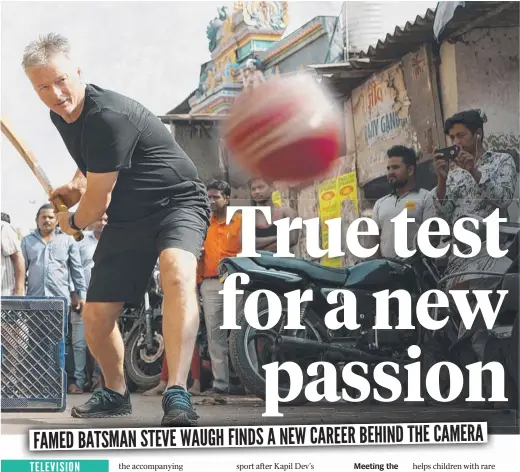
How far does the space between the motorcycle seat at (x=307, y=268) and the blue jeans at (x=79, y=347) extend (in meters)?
0.83

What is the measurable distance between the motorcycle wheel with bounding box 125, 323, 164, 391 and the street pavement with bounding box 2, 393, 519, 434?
0.27 ft

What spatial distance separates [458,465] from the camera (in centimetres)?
478

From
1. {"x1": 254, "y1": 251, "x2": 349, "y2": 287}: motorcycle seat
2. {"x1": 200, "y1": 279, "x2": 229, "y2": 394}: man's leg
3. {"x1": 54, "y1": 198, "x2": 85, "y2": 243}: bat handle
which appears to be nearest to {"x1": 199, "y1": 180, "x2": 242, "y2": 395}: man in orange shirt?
{"x1": 200, "y1": 279, "x2": 229, "y2": 394}: man's leg

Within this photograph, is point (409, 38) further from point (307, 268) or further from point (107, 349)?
point (107, 349)

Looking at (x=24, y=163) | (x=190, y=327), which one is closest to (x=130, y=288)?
(x=190, y=327)

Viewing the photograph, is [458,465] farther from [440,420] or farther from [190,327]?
[190,327]

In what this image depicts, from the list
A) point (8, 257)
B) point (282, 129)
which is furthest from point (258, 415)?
point (8, 257)

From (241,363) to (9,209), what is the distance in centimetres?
119

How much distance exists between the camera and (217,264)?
16.0 ft

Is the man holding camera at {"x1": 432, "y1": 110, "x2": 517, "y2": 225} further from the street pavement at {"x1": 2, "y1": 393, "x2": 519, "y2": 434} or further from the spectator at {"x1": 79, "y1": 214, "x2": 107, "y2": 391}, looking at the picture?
the spectator at {"x1": 79, "y1": 214, "x2": 107, "y2": 391}

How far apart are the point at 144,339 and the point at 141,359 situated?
0.09 meters

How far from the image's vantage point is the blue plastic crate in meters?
4.91

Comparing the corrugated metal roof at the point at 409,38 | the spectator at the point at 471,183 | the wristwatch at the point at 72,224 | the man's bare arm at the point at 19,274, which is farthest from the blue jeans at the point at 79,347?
the spectator at the point at 471,183

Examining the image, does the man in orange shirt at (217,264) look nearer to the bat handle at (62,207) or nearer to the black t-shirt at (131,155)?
the black t-shirt at (131,155)
